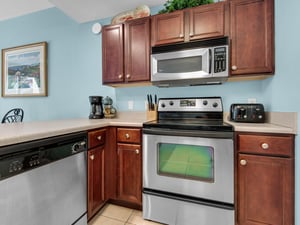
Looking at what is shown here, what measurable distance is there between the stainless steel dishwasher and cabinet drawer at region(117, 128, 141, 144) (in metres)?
0.40

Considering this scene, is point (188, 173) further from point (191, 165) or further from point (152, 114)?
point (152, 114)

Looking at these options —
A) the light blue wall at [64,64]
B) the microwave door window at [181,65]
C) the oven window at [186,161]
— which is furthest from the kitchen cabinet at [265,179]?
the light blue wall at [64,64]

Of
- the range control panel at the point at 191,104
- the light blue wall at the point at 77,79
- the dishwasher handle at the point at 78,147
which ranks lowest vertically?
the dishwasher handle at the point at 78,147

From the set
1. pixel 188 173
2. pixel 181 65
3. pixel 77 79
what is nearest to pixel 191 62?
pixel 181 65

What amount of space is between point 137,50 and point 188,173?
147 centimetres

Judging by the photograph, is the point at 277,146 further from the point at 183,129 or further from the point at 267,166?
the point at 183,129

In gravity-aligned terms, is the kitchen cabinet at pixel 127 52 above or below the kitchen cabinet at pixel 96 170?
above

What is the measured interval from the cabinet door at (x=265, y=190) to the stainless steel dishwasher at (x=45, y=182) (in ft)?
4.36

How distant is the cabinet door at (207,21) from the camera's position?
5.47 ft

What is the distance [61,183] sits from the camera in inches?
47.8

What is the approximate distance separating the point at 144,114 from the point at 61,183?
129cm

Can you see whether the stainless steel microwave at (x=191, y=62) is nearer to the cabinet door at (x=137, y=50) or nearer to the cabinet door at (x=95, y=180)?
the cabinet door at (x=137, y=50)

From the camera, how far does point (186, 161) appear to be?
4.92ft

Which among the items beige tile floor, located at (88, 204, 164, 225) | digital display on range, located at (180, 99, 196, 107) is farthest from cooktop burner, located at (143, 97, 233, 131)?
beige tile floor, located at (88, 204, 164, 225)
